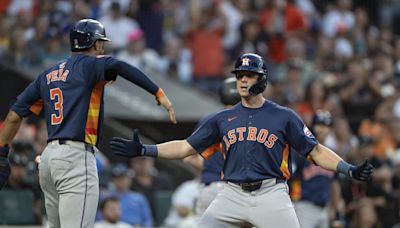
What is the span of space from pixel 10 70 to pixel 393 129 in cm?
587

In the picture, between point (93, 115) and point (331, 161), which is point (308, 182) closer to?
point (331, 161)

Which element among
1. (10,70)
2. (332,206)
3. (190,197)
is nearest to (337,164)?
(332,206)

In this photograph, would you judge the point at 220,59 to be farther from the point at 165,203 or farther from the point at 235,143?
the point at 235,143

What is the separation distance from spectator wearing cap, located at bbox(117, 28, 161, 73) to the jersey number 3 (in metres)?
8.04

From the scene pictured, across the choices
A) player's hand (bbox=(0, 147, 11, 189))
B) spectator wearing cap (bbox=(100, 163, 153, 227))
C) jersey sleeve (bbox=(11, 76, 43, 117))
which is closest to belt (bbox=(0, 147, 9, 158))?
player's hand (bbox=(0, 147, 11, 189))

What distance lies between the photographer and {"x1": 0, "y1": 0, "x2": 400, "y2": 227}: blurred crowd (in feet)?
47.1

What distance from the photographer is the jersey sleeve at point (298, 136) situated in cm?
842

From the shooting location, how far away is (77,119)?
839cm

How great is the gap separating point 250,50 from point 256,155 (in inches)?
411

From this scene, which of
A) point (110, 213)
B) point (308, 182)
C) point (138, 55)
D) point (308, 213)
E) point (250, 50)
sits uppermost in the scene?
point (250, 50)

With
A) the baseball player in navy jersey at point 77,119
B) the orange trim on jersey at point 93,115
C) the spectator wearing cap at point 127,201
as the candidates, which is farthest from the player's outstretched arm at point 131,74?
the spectator wearing cap at point 127,201

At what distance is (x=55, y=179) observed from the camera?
836 centimetres

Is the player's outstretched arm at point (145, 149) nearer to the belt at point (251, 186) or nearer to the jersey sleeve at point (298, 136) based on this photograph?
the belt at point (251, 186)

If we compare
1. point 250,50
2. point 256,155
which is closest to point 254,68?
point 256,155
